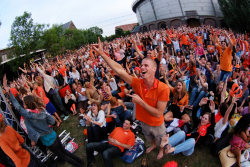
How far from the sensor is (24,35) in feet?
71.5

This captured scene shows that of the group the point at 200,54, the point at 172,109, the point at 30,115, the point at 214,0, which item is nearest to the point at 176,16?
the point at 214,0

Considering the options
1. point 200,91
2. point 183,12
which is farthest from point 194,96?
point 183,12

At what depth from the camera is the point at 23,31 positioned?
71.7 feet

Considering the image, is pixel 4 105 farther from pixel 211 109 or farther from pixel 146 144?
pixel 211 109

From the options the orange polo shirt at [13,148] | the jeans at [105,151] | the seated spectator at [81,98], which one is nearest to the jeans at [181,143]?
the jeans at [105,151]

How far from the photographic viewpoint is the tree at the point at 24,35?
20.9m

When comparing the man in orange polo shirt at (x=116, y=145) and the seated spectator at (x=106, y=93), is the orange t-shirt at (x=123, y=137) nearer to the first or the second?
the man in orange polo shirt at (x=116, y=145)

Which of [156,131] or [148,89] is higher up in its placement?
[148,89]

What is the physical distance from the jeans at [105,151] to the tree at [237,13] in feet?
89.2

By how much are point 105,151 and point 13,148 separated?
170 cm

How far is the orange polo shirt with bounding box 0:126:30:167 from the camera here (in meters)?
2.46

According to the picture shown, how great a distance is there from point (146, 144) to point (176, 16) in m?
35.6

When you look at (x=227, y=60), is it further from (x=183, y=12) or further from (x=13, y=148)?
(x=183, y=12)

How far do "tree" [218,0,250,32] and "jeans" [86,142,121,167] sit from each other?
2718cm
